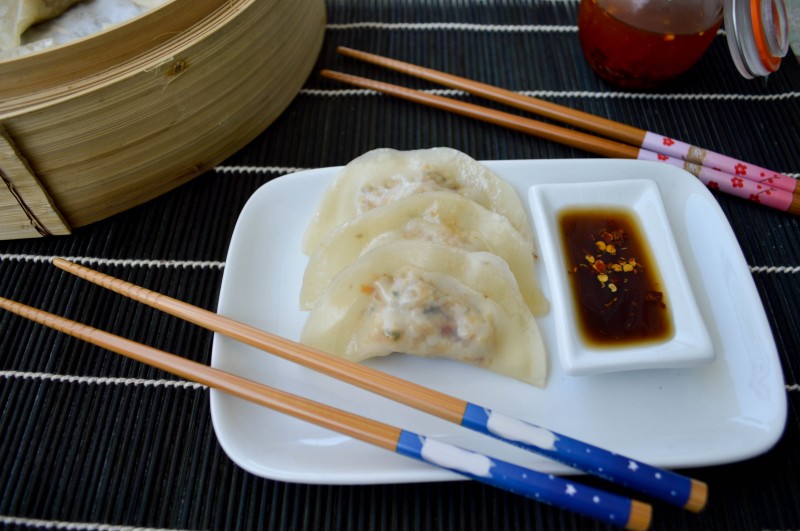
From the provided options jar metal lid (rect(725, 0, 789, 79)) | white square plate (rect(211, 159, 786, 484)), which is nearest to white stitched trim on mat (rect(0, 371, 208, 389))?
white square plate (rect(211, 159, 786, 484))

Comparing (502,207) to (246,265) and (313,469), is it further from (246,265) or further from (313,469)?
(313,469)

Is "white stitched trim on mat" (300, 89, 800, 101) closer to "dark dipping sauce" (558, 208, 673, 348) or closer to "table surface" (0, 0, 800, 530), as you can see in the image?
"table surface" (0, 0, 800, 530)

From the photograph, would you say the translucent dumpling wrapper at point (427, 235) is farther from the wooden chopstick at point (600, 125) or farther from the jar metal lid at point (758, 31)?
the jar metal lid at point (758, 31)

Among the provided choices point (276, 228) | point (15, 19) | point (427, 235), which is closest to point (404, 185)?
point (427, 235)

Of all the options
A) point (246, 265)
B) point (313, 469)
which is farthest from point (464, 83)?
point (313, 469)

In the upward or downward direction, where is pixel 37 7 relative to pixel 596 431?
upward

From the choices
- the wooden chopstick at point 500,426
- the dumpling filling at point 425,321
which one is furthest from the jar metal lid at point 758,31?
the wooden chopstick at point 500,426

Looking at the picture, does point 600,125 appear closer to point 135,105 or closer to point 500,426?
point 500,426

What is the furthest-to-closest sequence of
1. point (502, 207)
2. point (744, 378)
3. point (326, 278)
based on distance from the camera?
point (502, 207) < point (326, 278) < point (744, 378)
